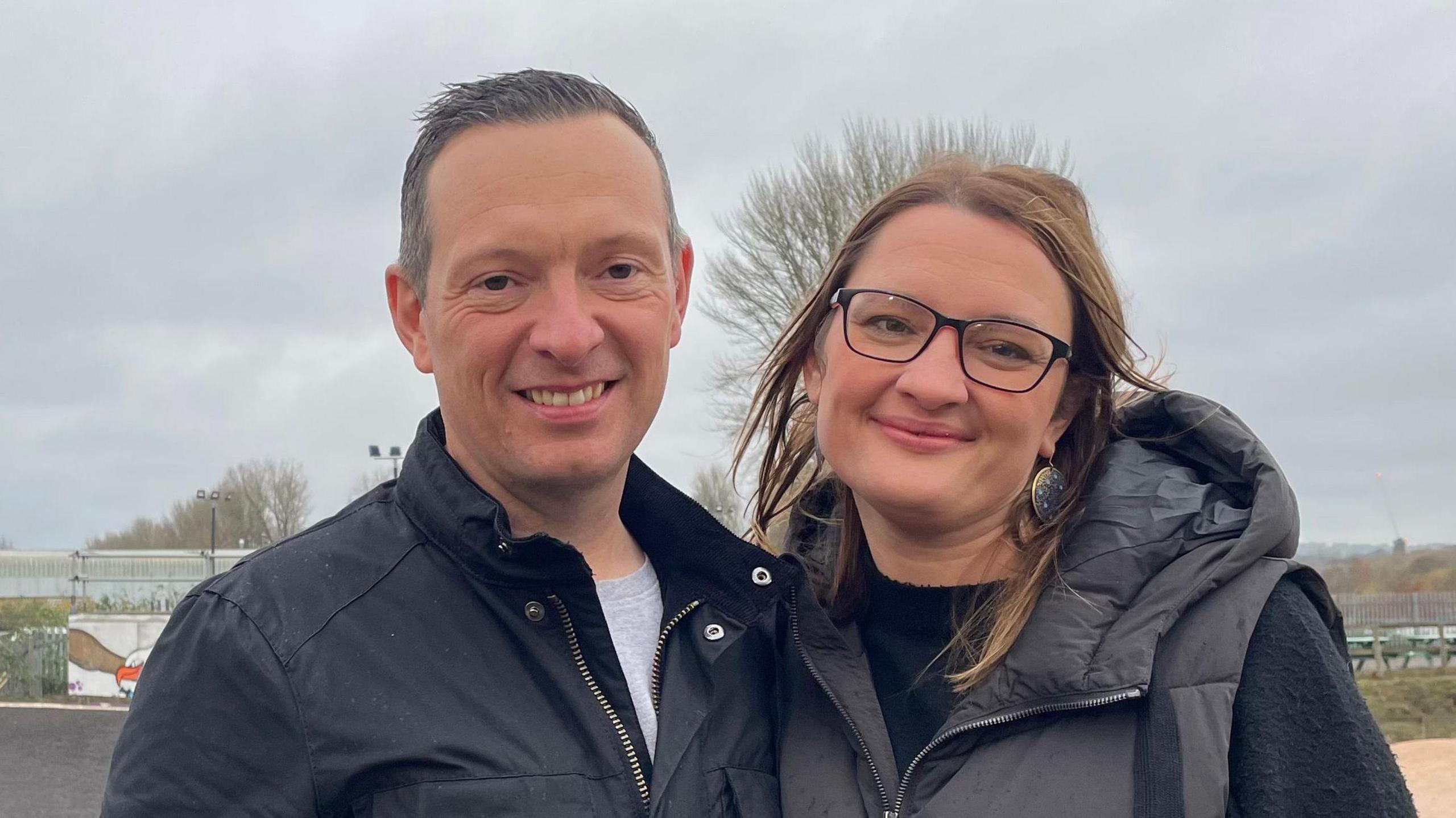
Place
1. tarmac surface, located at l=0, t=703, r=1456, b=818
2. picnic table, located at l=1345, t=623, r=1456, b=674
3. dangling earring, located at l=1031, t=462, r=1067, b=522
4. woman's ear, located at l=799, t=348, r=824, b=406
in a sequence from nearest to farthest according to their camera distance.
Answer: dangling earring, located at l=1031, t=462, r=1067, b=522, woman's ear, located at l=799, t=348, r=824, b=406, tarmac surface, located at l=0, t=703, r=1456, b=818, picnic table, located at l=1345, t=623, r=1456, b=674

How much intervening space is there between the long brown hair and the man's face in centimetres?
53

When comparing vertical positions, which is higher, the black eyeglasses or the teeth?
the black eyeglasses

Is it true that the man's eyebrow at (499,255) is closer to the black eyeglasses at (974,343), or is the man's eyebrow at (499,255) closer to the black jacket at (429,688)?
the black jacket at (429,688)

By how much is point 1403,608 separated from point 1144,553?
27.8 m

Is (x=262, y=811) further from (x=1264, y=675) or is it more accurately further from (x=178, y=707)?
(x=1264, y=675)

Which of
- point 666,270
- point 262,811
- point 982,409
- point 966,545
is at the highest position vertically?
point 666,270

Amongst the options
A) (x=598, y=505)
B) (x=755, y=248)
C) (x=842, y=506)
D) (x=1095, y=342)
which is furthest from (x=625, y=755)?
(x=755, y=248)

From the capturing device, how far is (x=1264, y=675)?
191 cm

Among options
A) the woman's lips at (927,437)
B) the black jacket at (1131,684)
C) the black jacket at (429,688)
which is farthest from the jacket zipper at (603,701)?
the woman's lips at (927,437)

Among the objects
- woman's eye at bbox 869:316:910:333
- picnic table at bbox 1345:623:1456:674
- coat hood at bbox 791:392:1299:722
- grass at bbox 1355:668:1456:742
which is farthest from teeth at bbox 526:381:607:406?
picnic table at bbox 1345:623:1456:674

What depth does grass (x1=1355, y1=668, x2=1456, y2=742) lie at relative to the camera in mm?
18078

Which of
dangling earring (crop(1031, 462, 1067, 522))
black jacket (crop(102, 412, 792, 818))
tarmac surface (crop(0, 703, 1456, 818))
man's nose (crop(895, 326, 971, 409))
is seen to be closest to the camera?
black jacket (crop(102, 412, 792, 818))

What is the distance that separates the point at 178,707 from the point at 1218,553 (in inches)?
67.1

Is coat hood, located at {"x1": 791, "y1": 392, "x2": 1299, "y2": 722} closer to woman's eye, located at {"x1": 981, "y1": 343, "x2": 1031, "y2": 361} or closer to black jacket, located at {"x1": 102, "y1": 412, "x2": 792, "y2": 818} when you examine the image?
woman's eye, located at {"x1": 981, "y1": 343, "x2": 1031, "y2": 361}
